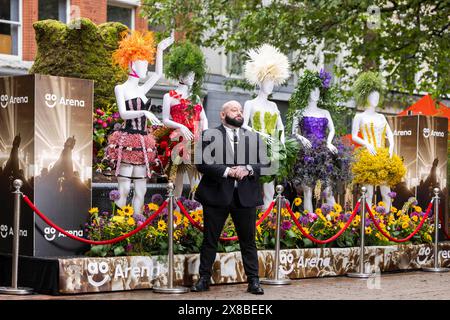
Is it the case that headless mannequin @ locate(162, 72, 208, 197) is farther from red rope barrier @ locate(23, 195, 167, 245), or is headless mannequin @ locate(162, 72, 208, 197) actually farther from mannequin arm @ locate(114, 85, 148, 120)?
red rope barrier @ locate(23, 195, 167, 245)

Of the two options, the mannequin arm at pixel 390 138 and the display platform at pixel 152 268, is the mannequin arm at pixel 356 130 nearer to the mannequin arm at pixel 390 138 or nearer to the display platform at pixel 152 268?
the mannequin arm at pixel 390 138

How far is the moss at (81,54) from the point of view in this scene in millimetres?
13703

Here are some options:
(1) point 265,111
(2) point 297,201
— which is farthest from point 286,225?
(1) point 265,111

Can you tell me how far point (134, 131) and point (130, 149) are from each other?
0.77ft

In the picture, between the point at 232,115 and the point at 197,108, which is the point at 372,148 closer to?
the point at 197,108

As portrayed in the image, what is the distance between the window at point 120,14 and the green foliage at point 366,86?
12212mm

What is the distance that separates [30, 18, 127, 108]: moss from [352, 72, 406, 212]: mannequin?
11.4 feet

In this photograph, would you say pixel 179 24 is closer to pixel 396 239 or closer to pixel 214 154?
pixel 396 239

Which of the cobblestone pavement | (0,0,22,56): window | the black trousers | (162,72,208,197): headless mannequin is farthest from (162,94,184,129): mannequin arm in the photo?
(0,0,22,56): window

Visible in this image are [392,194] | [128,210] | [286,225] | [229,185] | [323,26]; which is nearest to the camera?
[229,185]

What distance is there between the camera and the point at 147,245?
34.8 ft

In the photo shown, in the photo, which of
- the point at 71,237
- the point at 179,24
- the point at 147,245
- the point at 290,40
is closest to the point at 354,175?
the point at 147,245

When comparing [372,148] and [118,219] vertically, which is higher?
[372,148]

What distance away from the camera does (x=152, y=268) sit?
410 inches
